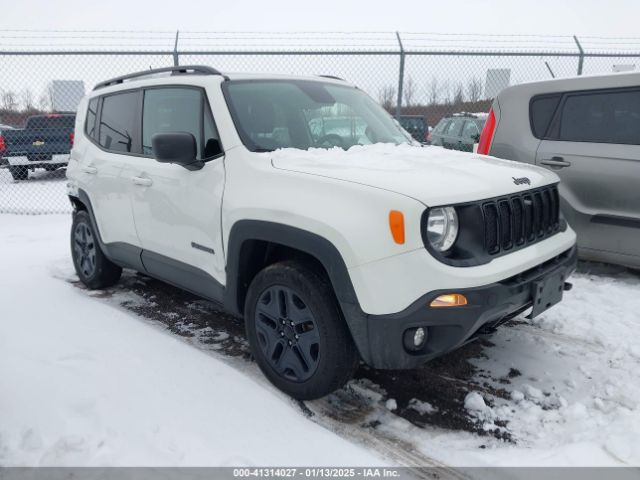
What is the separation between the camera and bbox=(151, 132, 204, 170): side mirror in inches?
120

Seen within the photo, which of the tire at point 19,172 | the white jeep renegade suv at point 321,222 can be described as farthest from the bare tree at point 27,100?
the white jeep renegade suv at point 321,222

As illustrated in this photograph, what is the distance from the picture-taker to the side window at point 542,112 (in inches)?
196

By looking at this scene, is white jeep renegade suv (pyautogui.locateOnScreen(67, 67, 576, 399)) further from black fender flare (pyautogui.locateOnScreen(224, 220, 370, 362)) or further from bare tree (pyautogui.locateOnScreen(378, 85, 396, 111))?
bare tree (pyautogui.locateOnScreen(378, 85, 396, 111))

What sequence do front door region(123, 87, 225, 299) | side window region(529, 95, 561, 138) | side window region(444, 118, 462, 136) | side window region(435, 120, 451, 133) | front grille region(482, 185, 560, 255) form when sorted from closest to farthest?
front grille region(482, 185, 560, 255) < front door region(123, 87, 225, 299) < side window region(529, 95, 561, 138) < side window region(444, 118, 462, 136) < side window region(435, 120, 451, 133)

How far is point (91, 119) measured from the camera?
15.6ft

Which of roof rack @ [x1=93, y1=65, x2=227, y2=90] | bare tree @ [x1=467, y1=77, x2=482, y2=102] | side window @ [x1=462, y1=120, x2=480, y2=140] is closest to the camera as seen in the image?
roof rack @ [x1=93, y1=65, x2=227, y2=90]

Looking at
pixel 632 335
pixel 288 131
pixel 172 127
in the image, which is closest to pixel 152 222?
pixel 172 127

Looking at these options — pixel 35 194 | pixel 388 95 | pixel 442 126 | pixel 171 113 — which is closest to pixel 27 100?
pixel 35 194

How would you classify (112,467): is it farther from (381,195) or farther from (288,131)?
(288,131)

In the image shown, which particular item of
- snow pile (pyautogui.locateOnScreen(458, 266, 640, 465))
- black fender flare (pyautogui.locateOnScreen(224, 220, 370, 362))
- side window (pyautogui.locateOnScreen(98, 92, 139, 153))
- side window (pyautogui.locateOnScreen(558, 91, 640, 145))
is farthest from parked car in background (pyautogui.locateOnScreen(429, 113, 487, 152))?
black fender flare (pyautogui.locateOnScreen(224, 220, 370, 362))

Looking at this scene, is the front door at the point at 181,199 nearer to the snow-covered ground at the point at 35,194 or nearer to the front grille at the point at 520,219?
the front grille at the point at 520,219

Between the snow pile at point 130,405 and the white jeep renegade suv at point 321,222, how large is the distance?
305mm

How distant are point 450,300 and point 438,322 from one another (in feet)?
0.38

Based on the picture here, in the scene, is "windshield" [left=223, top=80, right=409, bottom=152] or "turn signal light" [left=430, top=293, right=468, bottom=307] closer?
"turn signal light" [left=430, top=293, right=468, bottom=307]
